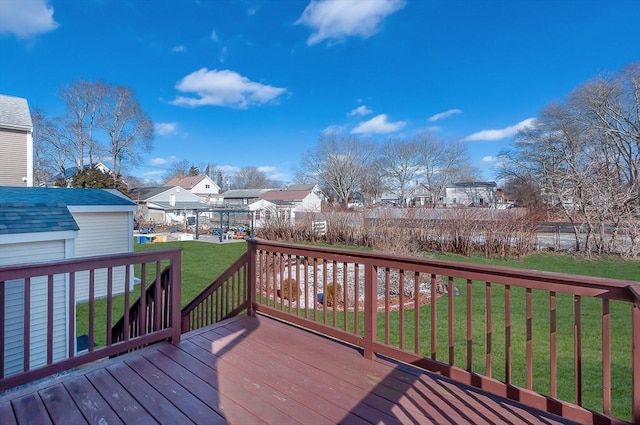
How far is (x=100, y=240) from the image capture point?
9125mm

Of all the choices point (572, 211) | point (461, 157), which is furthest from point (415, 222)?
point (461, 157)

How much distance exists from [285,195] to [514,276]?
40.9 metres

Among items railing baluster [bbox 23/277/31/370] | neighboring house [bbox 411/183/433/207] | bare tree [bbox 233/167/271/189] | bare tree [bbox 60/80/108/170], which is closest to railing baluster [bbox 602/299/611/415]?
railing baluster [bbox 23/277/31/370]

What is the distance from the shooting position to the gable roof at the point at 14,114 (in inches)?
461

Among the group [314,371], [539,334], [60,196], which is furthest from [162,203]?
[314,371]

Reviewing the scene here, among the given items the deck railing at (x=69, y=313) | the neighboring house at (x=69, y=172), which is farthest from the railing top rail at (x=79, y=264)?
the neighboring house at (x=69, y=172)

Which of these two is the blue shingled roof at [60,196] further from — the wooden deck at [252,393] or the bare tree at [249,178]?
the bare tree at [249,178]

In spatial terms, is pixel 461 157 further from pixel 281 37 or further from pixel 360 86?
pixel 281 37

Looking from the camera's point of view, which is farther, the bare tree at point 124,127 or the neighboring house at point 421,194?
the neighboring house at point 421,194

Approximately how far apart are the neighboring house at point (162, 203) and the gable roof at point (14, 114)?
13220mm

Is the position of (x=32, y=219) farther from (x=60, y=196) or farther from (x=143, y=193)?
(x=143, y=193)

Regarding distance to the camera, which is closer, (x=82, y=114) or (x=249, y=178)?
(x=82, y=114)

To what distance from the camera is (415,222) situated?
1220 centimetres

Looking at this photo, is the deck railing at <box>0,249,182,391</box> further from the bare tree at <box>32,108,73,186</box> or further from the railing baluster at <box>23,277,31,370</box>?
the bare tree at <box>32,108,73,186</box>
